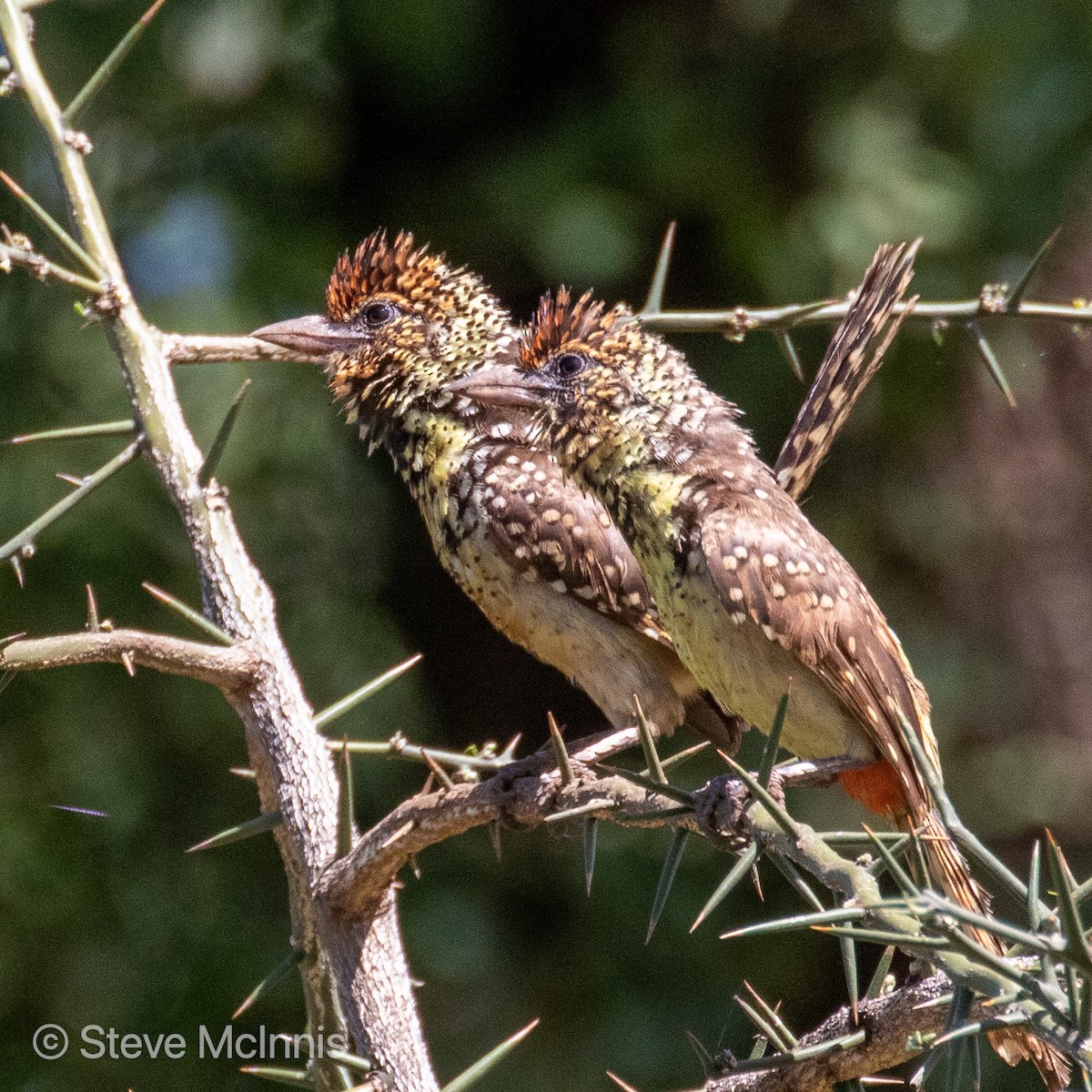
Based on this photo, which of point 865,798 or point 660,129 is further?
point 660,129

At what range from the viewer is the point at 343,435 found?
21.1 ft

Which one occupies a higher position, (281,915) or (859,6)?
(859,6)

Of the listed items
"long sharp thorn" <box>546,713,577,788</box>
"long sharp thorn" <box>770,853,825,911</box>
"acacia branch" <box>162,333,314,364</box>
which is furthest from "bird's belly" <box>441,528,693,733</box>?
"long sharp thorn" <box>770,853,825,911</box>

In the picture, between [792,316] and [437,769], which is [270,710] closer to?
[437,769]

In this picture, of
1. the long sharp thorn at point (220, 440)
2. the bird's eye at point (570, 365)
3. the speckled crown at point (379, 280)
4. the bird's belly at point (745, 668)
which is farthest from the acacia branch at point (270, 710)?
the speckled crown at point (379, 280)

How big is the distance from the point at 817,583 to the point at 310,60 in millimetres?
4066

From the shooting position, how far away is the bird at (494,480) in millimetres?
3650

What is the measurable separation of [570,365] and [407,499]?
2.94m

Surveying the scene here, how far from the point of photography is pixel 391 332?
13.0 feet

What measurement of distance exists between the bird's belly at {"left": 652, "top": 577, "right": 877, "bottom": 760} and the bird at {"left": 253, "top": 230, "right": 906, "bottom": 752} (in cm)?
39

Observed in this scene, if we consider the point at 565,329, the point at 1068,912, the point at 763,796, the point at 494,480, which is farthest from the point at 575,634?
the point at 1068,912

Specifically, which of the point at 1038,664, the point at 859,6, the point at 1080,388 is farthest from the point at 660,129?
the point at 1038,664

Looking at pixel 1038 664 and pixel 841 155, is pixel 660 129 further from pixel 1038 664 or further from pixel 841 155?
pixel 1038 664

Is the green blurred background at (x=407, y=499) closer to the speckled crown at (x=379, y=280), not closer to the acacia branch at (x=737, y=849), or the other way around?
the speckled crown at (x=379, y=280)
